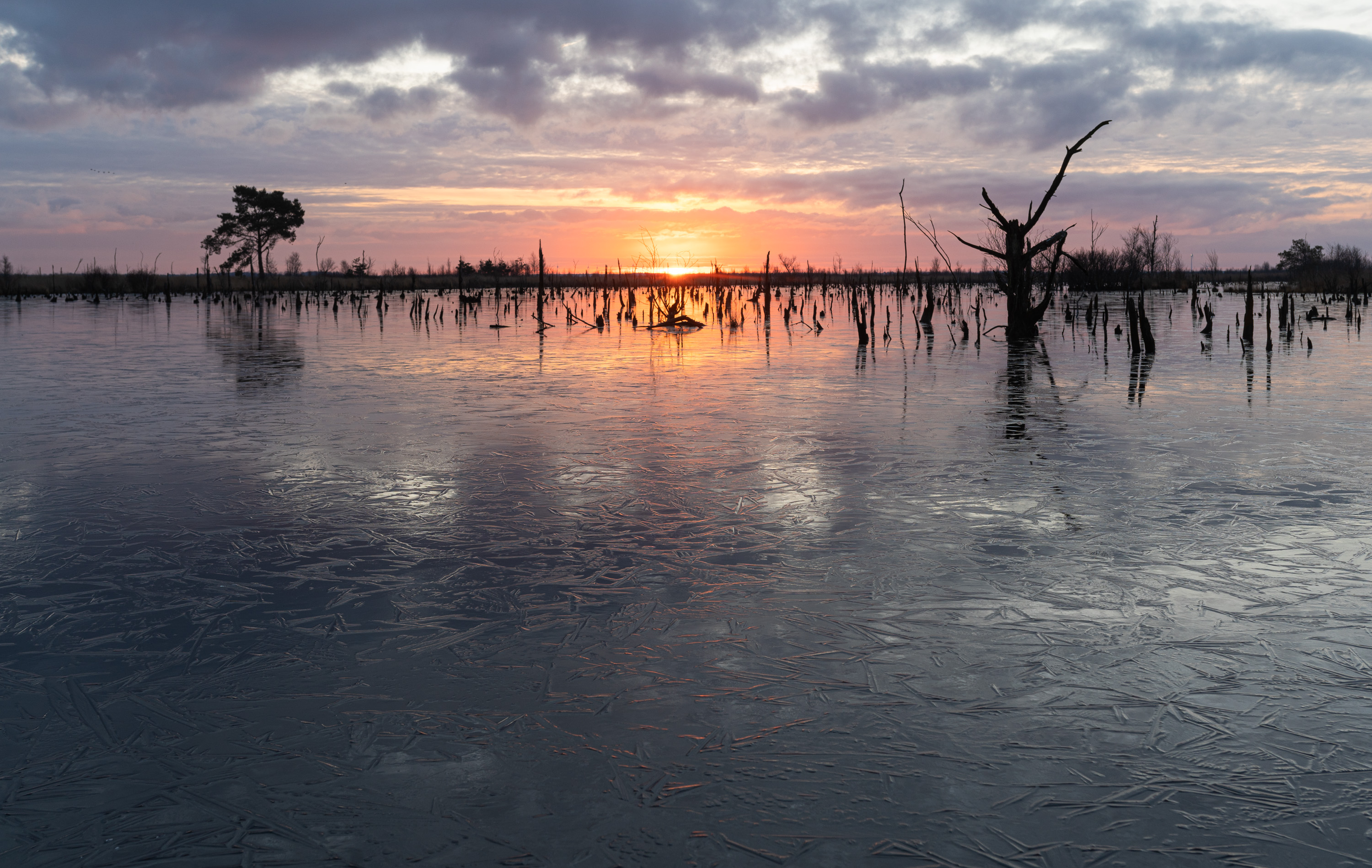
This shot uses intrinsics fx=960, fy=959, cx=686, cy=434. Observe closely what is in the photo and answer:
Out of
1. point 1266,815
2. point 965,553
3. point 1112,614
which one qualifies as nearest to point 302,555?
point 965,553

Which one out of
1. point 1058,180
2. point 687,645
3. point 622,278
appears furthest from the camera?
point 622,278

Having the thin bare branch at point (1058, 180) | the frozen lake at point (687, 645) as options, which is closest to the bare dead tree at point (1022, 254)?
the thin bare branch at point (1058, 180)

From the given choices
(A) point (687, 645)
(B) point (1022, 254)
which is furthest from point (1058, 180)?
(A) point (687, 645)

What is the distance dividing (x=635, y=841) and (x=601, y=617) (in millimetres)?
1584

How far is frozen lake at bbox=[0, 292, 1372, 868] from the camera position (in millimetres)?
2643

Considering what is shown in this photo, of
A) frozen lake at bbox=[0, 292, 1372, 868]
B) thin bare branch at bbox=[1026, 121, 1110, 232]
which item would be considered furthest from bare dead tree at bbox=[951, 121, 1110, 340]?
frozen lake at bbox=[0, 292, 1372, 868]

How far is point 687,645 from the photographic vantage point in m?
3.81

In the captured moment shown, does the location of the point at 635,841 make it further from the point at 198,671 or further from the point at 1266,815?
the point at 198,671

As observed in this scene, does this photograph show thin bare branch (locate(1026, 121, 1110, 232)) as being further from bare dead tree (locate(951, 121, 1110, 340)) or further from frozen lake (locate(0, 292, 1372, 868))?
frozen lake (locate(0, 292, 1372, 868))

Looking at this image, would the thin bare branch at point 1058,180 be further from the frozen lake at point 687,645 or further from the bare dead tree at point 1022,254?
the frozen lake at point 687,645

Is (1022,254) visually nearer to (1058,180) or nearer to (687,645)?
(1058,180)

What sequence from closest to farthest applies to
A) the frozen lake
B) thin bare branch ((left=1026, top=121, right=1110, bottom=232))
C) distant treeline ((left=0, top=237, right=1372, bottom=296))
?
the frozen lake
thin bare branch ((left=1026, top=121, right=1110, bottom=232))
distant treeline ((left=0, top=237, right=1372, bottom=296))

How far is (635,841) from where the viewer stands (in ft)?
8.42

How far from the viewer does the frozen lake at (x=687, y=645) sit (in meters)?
2.64
